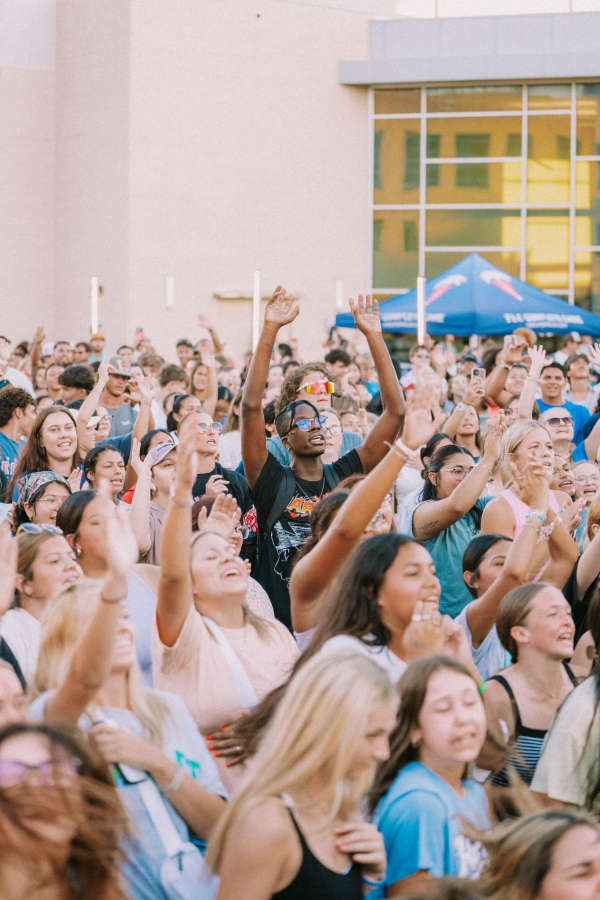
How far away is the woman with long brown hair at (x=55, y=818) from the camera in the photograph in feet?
7.23

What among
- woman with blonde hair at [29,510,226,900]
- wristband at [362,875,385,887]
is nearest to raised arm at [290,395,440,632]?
woman with blonde hair at [29,510,226,900]

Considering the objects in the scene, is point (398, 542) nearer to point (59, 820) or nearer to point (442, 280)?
point (59, 820)

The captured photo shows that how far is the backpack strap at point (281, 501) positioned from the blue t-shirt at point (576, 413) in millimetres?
4497

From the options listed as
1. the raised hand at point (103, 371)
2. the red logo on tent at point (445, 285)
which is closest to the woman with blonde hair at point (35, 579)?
the raised hand at point (103, 371)

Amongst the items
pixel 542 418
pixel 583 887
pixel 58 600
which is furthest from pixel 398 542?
pixel 542 418

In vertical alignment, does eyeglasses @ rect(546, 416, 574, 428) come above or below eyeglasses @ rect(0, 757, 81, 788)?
above

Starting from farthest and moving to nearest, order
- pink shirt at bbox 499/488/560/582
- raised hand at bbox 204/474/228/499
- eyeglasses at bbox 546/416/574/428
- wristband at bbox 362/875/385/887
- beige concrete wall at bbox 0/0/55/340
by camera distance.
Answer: beige concrete wall at bbox 0/0/55/340, eyeglasses at bbox 546/416/574/428, raised hand at bbox 204/474/228/499, pink shirt at bbox 499/488/560/582, wristband at bbox 362/875/385/887

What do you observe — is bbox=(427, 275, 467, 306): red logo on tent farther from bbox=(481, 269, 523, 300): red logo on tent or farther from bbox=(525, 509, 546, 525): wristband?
bbox=(525, 509, 546, 525): wristband

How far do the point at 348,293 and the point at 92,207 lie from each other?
5.01m

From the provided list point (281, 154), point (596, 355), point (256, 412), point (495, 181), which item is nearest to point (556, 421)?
point (596, 355)

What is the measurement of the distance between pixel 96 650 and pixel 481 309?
11.7m

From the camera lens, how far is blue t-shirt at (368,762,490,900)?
285cm

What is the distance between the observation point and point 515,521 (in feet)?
17.4

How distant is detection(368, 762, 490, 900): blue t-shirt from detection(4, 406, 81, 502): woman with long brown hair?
12.6 ft
